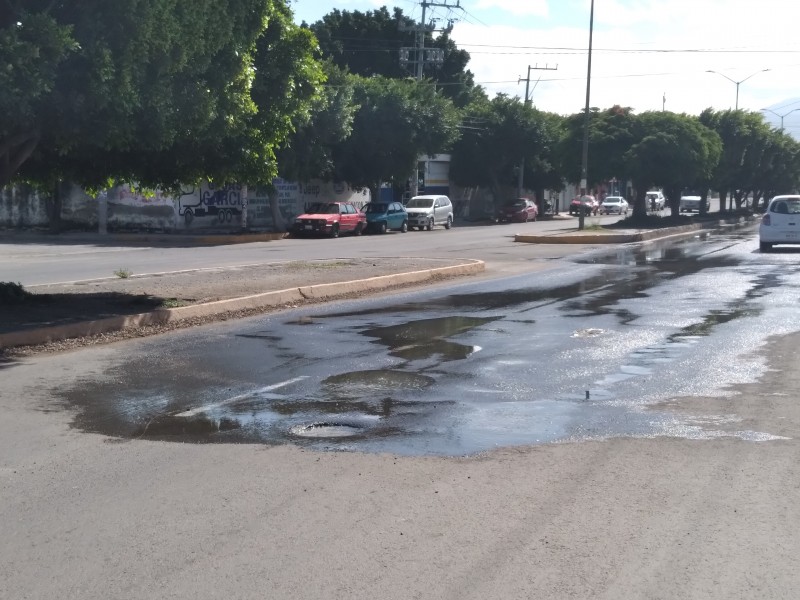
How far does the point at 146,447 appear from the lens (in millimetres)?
7484

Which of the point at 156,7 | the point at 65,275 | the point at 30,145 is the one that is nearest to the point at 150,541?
the point at 156,7

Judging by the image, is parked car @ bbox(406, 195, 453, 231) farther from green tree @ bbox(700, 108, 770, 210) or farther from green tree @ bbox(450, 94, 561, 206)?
green tree @ bbox(700, 108, 770, 210)

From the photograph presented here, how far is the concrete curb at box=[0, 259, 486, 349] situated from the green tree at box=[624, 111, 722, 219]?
2725 centimetres

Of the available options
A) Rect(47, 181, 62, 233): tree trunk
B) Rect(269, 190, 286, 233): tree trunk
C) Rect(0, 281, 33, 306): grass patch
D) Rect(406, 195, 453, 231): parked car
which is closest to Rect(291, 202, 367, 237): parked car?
Rect(269, 190, 286, 233): tree trunk

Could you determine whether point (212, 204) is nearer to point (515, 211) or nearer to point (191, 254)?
point (191, 254)

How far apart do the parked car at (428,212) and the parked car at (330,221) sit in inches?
194

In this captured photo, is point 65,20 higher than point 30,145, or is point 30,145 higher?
point 65,20

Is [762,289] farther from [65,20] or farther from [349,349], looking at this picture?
[65,20]

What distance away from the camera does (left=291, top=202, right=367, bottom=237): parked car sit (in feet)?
145

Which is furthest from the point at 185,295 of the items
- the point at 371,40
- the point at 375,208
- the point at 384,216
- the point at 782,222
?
the point at 371,40

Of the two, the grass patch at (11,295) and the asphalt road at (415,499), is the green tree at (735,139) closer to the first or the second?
the grass patch at (11,295)

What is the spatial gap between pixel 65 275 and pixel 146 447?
15.4m

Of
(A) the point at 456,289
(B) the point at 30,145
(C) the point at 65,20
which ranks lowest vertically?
(A) the point at 456,289

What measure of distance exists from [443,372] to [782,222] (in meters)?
22.4
